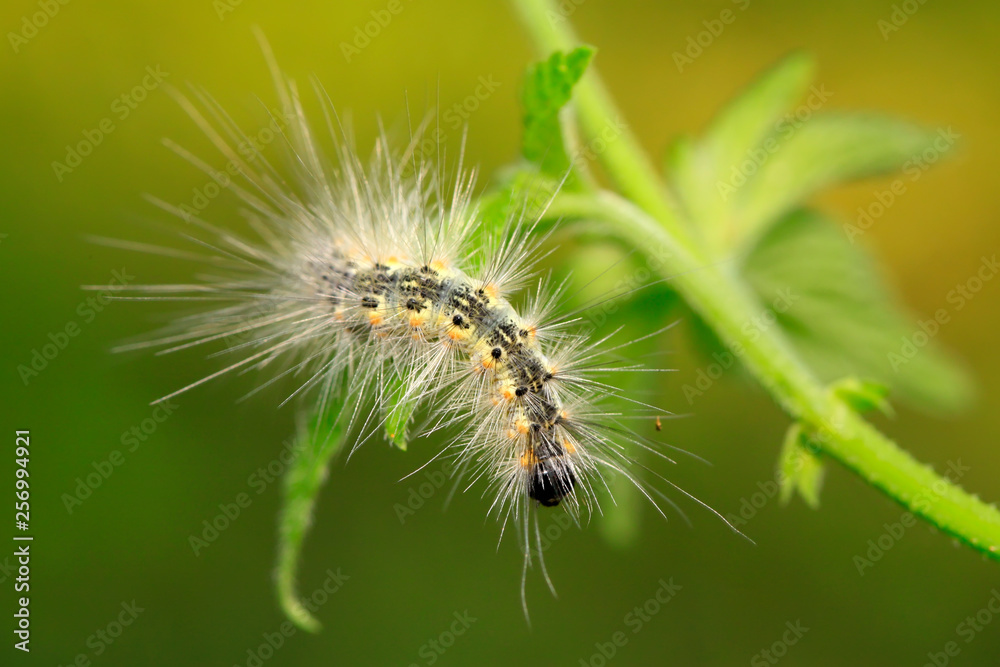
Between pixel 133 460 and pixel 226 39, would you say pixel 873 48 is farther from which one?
pixel 133 460

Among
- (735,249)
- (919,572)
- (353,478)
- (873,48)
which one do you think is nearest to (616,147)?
(735,249)
